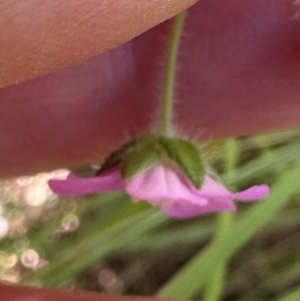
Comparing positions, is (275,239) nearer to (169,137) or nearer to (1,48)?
(169,137)

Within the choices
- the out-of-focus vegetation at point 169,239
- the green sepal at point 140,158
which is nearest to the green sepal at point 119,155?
the green sepal at point 140,158

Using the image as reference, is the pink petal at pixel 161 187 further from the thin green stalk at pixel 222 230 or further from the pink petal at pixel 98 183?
the thin green stalk at pixel 222 230

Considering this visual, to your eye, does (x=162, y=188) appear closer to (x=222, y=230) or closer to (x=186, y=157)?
(x=186, y=157)

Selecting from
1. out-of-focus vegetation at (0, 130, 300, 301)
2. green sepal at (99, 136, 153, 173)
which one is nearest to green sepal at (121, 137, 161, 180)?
green sepal at (99, 136, 153, 173)

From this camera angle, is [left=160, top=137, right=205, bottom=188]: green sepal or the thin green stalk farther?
the thin green stalk

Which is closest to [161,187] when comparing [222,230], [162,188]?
[162,188]

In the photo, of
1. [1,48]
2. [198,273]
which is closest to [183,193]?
[1,48]

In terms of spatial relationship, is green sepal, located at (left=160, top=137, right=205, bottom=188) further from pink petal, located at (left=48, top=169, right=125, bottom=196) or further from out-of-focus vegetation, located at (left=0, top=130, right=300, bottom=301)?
out-of-focus vegetation, located at (left=0, top=130, right=300, bottom=301)
